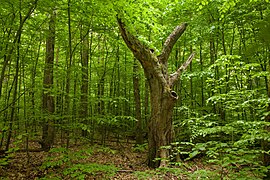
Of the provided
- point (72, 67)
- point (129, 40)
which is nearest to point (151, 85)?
point (129, 40)

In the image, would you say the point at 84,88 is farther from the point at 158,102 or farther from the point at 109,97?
the point at 158,102

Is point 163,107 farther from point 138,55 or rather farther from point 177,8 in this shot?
point 177,8

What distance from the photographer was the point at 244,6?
7008 millimetres

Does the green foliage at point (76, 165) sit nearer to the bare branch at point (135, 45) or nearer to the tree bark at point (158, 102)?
the tree bark at point (158, 102)

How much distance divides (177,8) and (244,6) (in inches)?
100

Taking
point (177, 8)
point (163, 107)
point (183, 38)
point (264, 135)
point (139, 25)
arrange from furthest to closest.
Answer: point (183, 38), point (177, 8), point (163, 107), point (139, 25), point (264, 135)

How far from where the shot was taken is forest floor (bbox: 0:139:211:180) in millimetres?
4723

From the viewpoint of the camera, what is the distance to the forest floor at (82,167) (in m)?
4.72

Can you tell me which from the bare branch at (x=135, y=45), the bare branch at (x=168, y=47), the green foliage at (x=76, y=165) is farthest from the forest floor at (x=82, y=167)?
the bare branch at (x=168, y=47)

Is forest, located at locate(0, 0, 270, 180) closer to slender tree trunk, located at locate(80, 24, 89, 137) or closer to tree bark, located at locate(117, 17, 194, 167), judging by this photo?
tree bark, located at locate(117, 17, 194, 167)

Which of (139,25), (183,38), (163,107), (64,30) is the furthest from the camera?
(183,38)

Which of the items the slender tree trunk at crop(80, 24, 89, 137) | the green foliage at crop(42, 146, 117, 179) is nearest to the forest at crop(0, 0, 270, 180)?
the green foliage at crop(42, 146, 117, 179)

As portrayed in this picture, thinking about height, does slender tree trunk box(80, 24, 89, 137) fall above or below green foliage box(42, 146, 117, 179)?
above

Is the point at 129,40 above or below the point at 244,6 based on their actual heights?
below
